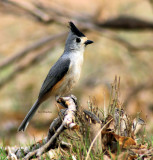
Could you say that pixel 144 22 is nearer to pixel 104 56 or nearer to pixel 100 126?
pixel 104 56

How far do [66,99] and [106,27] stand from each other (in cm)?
468

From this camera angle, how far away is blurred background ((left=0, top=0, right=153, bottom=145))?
7.20m

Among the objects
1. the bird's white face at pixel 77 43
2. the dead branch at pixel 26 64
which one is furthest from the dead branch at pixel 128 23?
the bird's white face at pixel 77 43

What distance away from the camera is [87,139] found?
259 centimetres

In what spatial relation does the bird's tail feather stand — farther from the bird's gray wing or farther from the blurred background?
the blurred background

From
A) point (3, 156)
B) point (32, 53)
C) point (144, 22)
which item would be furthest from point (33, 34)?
point (3, 156)

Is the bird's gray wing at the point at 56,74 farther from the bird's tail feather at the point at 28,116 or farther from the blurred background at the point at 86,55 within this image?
→ the blurred background at the point at 86,55

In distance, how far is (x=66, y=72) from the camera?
3891 mm

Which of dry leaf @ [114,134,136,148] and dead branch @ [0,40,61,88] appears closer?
dry leaf @ [114,134,136,148]

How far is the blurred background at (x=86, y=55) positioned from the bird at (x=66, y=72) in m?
2.25

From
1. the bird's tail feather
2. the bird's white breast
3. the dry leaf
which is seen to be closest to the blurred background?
the bird's tail feather

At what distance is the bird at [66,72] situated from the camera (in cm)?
387

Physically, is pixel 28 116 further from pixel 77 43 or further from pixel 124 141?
pixel 124 141

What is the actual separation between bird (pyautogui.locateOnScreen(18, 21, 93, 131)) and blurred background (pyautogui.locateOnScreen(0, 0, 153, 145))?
2.25 meters
